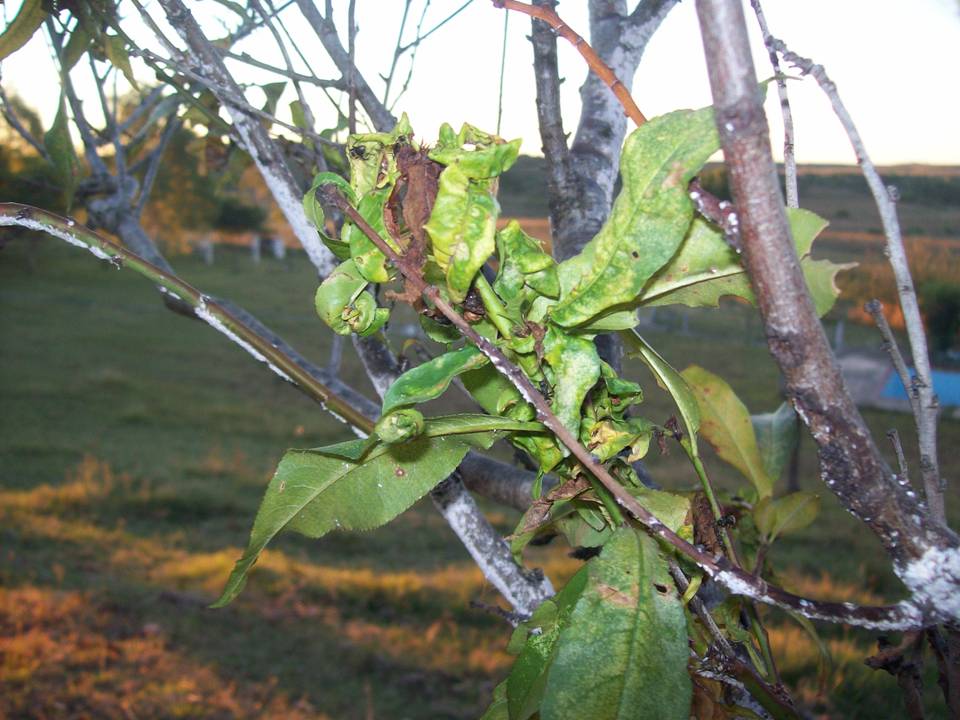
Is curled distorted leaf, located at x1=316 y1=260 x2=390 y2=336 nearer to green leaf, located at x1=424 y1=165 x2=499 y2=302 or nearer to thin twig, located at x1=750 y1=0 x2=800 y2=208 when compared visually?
green leaf, located at x1=424 y1=165 x2=499 y2=302

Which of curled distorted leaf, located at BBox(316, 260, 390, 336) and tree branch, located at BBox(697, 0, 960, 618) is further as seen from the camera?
curled distorted leaf, located at BBox(316, 260, 390, 336)

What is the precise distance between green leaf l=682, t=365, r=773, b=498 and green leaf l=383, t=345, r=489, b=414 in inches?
7.8

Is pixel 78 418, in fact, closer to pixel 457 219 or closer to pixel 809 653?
pixel 809 653

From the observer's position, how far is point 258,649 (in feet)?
6.96

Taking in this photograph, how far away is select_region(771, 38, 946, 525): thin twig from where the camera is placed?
262 millimetres

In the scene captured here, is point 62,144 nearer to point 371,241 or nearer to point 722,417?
point 371,241

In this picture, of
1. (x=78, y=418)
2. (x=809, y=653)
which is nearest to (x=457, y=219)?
(x=809, y=653)

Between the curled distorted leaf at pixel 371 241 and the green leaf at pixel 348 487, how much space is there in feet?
0.24

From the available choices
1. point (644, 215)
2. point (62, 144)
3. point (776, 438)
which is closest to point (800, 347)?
point (644, 215)

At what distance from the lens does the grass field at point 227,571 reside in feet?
6.02

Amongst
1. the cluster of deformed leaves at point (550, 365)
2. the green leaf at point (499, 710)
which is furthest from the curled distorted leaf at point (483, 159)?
the green leaf at point (499, 710)

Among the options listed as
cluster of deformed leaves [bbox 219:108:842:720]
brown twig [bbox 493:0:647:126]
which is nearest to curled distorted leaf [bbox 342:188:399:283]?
cluster of deformed leaves [bbox 219:108:842:720]

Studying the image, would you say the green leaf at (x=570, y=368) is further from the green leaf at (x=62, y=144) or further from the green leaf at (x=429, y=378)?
the green leaf at (x=62, y=144)

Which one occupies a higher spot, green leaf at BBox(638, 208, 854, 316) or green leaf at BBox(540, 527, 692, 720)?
green leaf at BBox(638, 208, 854, 316)
